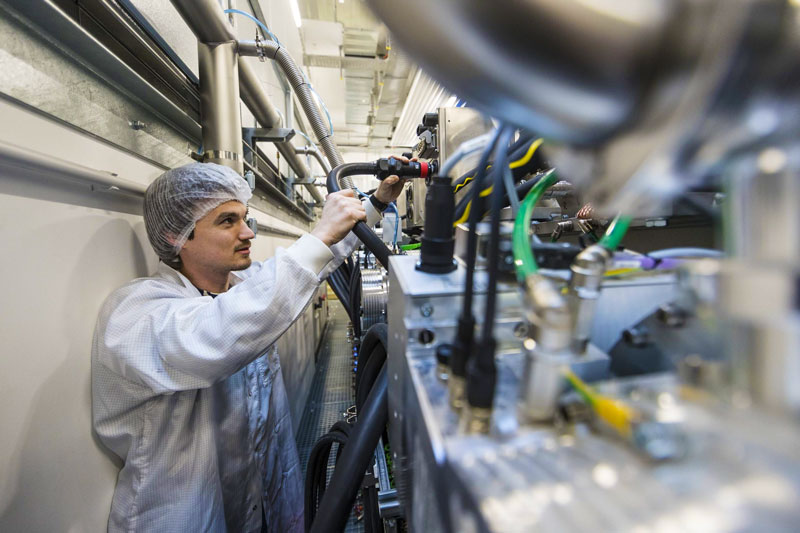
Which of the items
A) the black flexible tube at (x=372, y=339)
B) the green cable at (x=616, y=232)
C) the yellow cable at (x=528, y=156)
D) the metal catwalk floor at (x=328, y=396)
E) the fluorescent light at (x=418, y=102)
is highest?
the fluorescent light at (x=418, y=102)

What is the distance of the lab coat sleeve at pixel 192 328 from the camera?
2.06 feet

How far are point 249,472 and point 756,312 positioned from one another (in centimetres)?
122

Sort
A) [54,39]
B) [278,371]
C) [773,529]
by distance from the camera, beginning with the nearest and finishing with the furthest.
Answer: [773,529]
[54,39]
[278,371]

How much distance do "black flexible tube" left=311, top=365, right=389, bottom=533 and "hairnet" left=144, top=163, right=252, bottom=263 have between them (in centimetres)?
66

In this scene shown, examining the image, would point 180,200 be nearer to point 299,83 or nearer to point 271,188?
point 299,83

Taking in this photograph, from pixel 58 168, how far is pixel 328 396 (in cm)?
226

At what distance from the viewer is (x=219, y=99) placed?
93 cm

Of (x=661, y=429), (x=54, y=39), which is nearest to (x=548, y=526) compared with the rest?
(x=661, y=429)

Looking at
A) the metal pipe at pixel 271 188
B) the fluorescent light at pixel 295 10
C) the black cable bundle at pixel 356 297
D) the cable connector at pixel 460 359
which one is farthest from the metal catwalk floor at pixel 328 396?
the fluorescent light at pixel 295 10

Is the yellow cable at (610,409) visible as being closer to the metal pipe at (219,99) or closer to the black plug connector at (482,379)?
the black plug connector at (482,379)

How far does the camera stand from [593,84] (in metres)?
0.17

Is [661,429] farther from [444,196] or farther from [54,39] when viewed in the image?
[54,39]

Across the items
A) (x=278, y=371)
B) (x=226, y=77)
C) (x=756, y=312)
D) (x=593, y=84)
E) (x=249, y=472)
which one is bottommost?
(x=249, y=472)

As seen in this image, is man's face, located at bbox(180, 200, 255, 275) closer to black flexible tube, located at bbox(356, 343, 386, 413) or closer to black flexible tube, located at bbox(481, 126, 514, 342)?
black flexible tube, located at bbox(356, 343, 386, 413)
